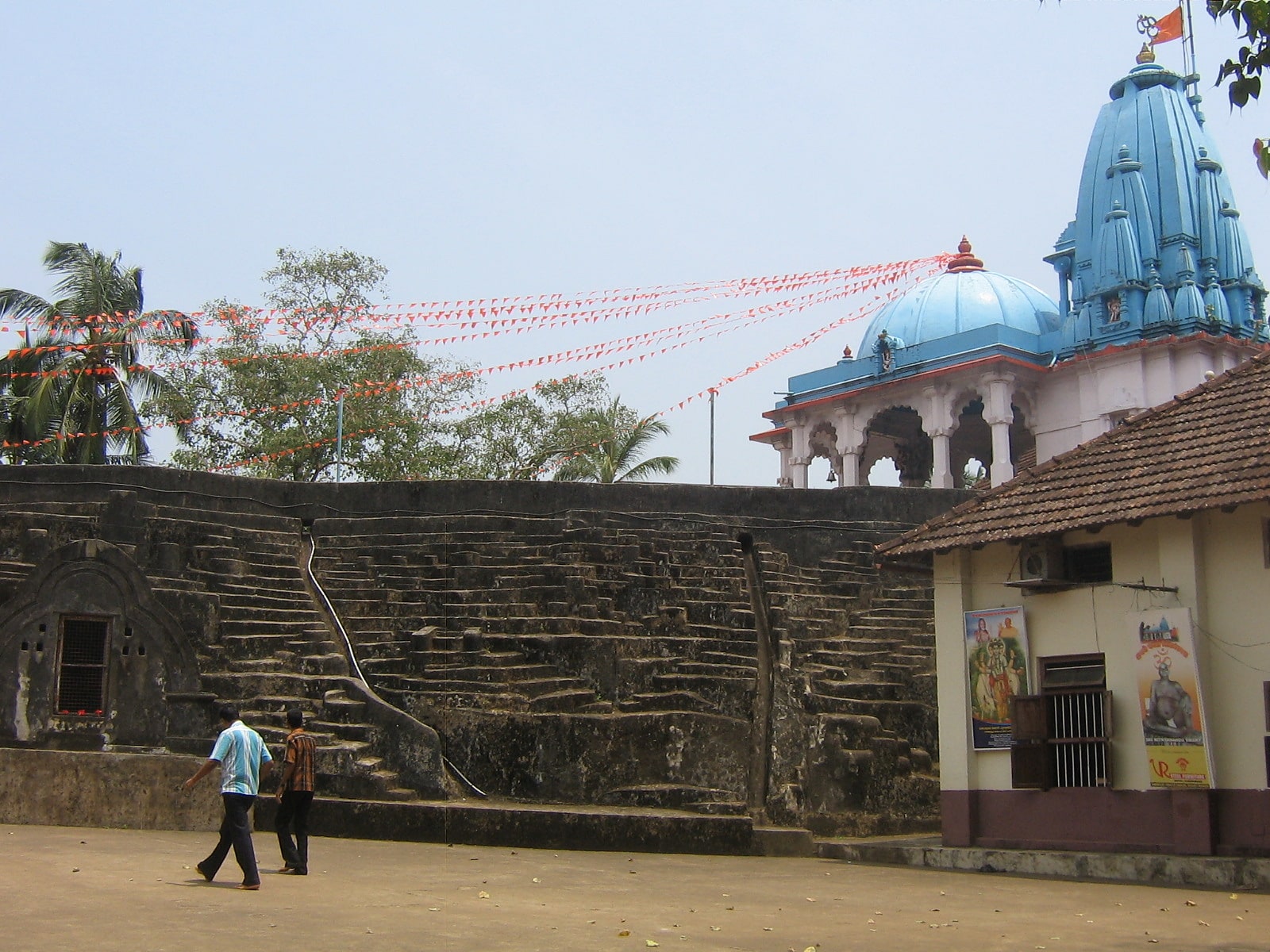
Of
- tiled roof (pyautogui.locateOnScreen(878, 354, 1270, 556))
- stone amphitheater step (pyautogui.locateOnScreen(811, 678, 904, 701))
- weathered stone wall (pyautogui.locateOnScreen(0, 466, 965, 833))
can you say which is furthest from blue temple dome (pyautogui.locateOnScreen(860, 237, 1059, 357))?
tiled roof (pyautogui.locateOnScreen(878, 354, 1270, 556))

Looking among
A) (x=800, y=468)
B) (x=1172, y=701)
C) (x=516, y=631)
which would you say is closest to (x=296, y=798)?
(x=516, y=631)

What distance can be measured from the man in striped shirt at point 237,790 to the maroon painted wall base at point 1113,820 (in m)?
7.10

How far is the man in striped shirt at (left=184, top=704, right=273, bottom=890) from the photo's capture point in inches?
341

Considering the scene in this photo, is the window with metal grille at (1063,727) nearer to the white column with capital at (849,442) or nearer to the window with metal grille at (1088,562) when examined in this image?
the window with metal grille at (1088,562)

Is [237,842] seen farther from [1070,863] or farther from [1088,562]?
[1088,562]

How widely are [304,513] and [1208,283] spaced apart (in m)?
17.1

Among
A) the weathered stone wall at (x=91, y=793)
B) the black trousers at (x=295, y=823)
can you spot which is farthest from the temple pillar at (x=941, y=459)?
the black trousers at (x=295, y=823)

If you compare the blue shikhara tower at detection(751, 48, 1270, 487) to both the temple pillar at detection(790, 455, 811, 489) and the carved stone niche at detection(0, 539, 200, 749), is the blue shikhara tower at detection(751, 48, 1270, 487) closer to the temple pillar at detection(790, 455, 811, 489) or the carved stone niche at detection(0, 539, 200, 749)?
the temple pillar at detection(790, 455, 811, 489)

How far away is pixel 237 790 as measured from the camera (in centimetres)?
895

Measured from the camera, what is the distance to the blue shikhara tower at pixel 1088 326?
25312 mm

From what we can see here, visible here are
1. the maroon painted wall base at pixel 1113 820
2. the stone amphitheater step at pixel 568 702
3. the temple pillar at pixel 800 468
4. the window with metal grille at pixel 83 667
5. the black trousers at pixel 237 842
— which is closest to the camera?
the black trousers at pixel 237 842

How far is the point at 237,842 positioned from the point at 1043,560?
778 centimetres

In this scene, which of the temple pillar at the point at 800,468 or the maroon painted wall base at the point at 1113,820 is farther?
the temple pillar at the point at 800,468

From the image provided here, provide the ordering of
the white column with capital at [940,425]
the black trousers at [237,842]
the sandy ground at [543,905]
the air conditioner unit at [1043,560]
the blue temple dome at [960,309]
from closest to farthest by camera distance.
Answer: the sandy ground at [543,905]
the black trousers at [237,842]
the air conditioner unit at [1043,560]
the white column with capital at [940,425]
the blue temple dome at [960,309]
